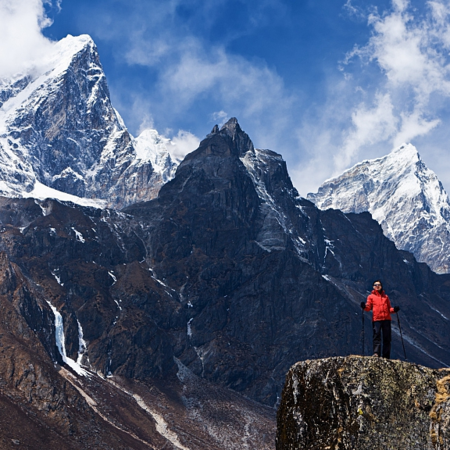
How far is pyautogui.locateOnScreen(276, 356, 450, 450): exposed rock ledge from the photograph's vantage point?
15.9m

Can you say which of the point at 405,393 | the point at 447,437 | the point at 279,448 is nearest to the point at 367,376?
the point at 405,393

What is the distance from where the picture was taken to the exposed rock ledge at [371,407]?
15.9m

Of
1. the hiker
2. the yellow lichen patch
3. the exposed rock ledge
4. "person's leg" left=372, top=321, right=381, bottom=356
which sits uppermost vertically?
the hiker

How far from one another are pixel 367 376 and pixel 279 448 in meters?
3.34

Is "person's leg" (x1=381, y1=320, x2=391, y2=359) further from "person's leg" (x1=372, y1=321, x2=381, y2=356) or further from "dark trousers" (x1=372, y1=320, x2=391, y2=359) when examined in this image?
"person's leg" (x1=372, y1=321, x2=381, y2=356)

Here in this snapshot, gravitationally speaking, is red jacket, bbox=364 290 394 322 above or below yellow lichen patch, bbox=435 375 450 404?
above

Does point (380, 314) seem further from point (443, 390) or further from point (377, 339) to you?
point (443, 390)

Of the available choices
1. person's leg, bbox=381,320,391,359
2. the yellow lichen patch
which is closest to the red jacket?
person's leg, bbox=381,320,391,359

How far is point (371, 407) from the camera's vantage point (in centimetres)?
1625

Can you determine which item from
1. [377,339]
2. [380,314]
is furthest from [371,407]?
[380,314]

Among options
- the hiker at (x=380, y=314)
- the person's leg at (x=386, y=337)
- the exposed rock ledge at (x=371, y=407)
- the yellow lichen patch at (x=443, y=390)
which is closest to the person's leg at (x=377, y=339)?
the hiker at (x=380, y=314)

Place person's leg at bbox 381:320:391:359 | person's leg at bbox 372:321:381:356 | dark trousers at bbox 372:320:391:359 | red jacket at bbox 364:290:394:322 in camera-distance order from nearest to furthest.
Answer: person's leg at bbox 372:321:381:356
dark trousers at bbox 372:320:391:359
person's leg at bbox 381:320:391:359
red jacket at bbox 364:290:394:322

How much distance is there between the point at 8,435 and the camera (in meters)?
178

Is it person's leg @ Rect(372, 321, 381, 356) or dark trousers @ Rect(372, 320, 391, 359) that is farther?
dark trousers @ Rect(372, 320, 391, 359)
